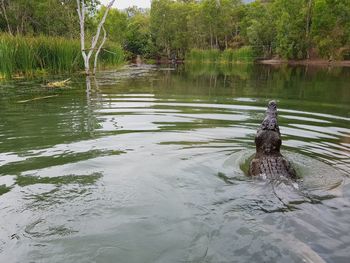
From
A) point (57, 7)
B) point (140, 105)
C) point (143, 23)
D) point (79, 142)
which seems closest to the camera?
point (79, 142)

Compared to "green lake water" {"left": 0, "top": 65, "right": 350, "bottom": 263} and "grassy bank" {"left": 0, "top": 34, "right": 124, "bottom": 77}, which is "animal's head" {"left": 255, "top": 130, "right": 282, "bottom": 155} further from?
"grassy bank" {"left": 0, "top": 34, "right": 124, "bottom": 77}

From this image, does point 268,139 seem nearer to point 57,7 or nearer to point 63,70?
point 63,70

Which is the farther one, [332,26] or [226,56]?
[226,56]

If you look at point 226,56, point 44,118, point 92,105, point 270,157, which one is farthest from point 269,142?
point 226,56

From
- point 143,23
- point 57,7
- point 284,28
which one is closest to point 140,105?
point 57,7

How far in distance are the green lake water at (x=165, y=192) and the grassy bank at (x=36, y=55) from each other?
815cm

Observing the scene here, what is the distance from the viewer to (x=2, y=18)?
2845cm

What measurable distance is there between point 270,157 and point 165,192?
138cm

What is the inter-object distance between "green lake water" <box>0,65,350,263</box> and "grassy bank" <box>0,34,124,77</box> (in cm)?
815

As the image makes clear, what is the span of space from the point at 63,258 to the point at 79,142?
3.34 metres

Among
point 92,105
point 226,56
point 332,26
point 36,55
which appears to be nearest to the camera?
point 92,105

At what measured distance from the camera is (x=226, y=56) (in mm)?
46281

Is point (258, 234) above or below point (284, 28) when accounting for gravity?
below

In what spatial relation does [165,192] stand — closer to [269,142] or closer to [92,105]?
[269,142]
